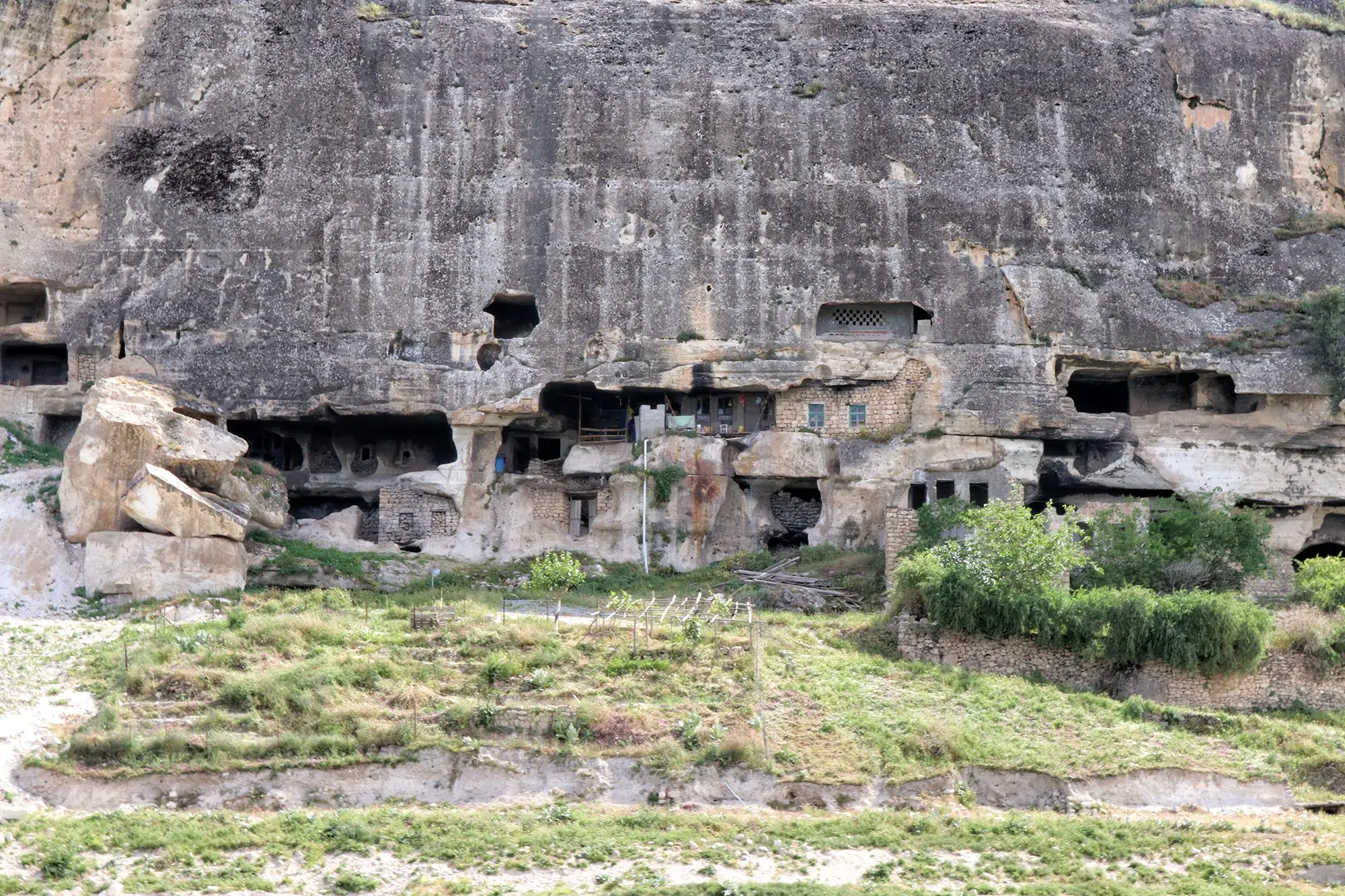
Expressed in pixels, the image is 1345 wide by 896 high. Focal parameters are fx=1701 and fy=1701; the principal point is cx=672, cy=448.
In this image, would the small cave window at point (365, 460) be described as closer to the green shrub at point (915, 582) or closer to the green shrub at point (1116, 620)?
the green shrub at point (915, 582)

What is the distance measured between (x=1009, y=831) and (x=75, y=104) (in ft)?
76.7

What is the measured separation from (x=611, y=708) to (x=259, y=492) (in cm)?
1075

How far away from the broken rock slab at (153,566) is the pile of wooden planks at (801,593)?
9137 millimetres

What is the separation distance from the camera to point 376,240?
106 feet

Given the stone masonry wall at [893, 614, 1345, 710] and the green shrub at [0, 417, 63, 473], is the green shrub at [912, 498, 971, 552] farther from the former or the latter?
the green shrub at [0, 417, 63, 473]

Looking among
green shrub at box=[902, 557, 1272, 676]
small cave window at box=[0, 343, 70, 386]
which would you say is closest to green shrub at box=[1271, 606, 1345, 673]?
green shrub at box=[902, 557, 1272, 676]

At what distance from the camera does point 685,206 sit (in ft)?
107

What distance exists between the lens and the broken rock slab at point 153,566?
2784 centimetres

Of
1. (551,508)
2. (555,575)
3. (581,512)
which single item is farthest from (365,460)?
(555,575)

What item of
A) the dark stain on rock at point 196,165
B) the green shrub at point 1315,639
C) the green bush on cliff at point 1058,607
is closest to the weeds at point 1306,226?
the green shrub at point 1315,639

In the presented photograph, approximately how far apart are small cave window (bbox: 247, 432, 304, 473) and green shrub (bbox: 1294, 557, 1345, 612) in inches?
752

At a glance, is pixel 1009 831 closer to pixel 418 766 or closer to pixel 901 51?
pixel 418 766

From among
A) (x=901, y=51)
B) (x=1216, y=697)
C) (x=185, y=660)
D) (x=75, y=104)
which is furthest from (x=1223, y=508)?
(x=75, y=104)

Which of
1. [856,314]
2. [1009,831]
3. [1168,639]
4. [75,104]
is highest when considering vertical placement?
[75,104]
